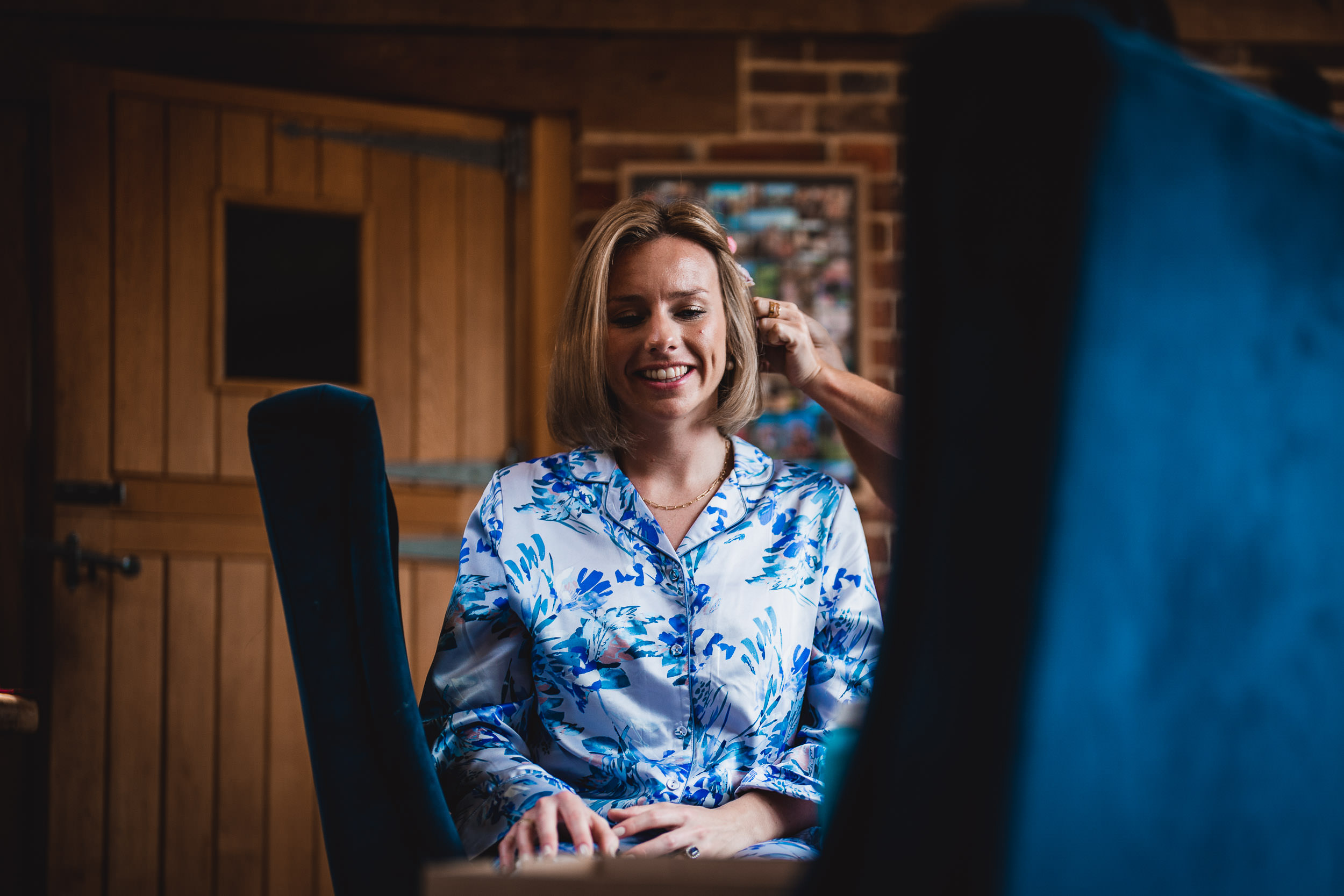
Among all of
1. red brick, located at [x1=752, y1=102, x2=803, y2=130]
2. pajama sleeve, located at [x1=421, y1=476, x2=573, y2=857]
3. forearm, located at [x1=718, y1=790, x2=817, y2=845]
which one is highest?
red brick, located at [x1=752, y1=102, x2=803, y2=130]

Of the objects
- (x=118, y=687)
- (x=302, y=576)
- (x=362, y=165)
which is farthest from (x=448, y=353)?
(x=302, y=576)

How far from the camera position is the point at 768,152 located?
2719 mm

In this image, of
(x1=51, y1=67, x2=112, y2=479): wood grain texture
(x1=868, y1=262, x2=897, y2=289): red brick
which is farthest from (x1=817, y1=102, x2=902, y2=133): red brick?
(x1=51, y1=67, x2=112, y2=479): wood grain texture

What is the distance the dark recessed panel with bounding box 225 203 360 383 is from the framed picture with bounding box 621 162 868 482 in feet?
2.59

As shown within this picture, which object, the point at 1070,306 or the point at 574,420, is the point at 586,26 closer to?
the point at 574,420

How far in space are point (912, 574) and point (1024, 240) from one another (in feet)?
0.44

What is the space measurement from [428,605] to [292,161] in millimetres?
1172

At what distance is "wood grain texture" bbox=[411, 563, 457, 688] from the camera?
2.55 meters

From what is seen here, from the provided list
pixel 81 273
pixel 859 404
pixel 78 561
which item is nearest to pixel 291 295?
pixel 81 273

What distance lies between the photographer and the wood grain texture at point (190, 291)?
240cm

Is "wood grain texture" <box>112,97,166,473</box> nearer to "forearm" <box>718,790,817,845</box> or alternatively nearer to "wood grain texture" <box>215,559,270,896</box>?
Result: "wood grain texture" <box>215,559,270,896</box>

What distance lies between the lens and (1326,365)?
453mm

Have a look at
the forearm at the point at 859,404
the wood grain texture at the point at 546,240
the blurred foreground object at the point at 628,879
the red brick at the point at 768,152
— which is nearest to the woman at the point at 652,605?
the forearm at the point at 859,404

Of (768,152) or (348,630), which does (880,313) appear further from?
(348,630)
